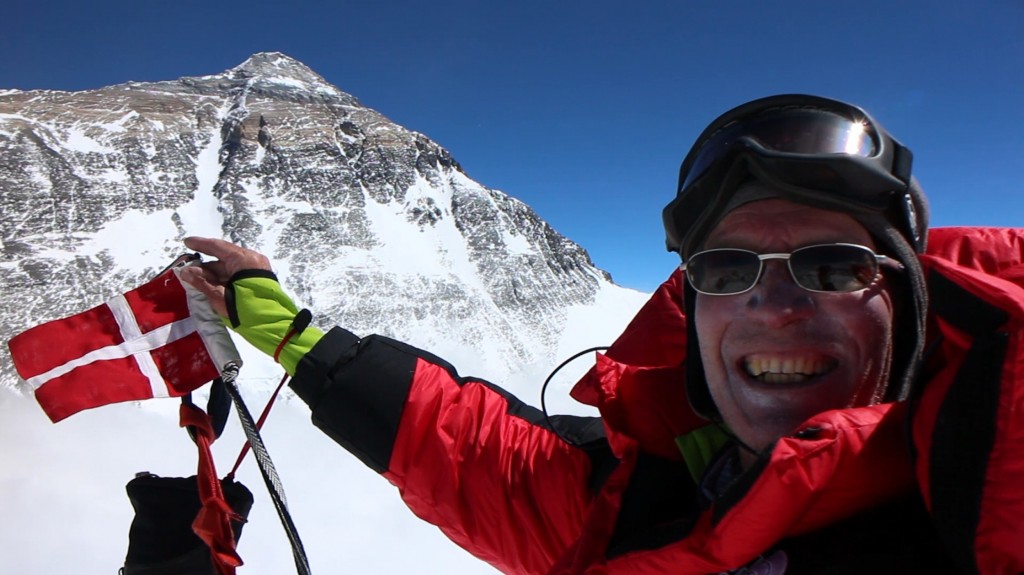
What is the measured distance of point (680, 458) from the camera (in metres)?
1.78

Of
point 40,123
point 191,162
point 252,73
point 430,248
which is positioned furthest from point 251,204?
point 252,73

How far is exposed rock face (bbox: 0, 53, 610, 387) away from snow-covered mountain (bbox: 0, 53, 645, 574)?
0.28m

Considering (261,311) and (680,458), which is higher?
(261,311)

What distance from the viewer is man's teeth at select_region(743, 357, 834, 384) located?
1.41 m

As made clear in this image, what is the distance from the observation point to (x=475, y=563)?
748cm

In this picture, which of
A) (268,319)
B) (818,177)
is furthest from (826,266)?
(268,319)

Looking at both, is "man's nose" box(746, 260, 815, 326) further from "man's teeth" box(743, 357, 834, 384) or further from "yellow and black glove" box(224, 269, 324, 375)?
"yellow and black glove" box(224, 269, 324, 375)

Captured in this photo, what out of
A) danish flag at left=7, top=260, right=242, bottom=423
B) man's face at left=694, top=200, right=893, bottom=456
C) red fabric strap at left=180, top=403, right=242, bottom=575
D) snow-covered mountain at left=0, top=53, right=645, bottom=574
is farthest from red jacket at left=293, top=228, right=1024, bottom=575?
snow-covered mountain at left=0, top=53, right=645, bottom=574

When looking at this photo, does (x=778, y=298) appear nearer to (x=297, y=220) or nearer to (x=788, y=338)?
(x=788, y=338)

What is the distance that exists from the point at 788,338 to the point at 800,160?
0.51m

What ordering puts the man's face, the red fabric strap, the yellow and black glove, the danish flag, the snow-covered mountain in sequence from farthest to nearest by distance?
the snow-covered mountain < the danish flag < the yellow and black glove < the red fabric strap < the man's face

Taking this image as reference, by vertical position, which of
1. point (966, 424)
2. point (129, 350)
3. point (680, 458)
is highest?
point (129, 350)

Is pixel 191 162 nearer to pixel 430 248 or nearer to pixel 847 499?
pixel 430 248

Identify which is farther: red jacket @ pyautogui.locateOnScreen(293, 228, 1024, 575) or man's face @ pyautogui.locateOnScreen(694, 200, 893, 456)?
man's face @ pyautogui.locateOnScreen(694, 200, 893, 456)
